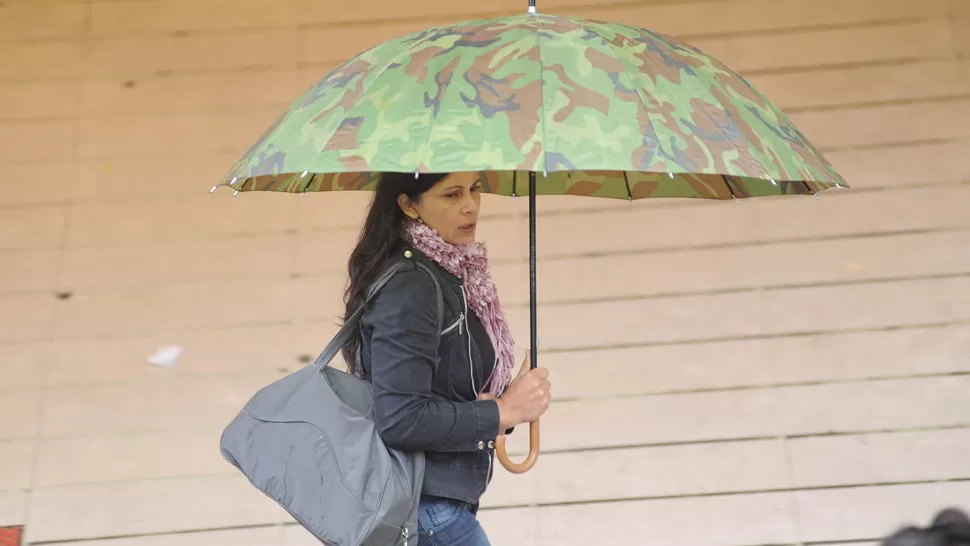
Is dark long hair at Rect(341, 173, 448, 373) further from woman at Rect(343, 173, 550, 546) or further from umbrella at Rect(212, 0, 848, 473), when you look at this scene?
umbrella at Rect(212, 0, 848, 473)

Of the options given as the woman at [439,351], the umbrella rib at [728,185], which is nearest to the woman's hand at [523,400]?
the woman at [439,351]

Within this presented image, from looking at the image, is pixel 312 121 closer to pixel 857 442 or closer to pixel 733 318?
pixel 733 318

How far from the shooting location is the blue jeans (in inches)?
79.3

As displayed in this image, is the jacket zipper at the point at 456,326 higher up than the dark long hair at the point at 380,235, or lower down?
lower down

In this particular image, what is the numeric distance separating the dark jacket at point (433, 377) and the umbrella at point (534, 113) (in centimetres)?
11

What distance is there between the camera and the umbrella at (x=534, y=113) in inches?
67.3

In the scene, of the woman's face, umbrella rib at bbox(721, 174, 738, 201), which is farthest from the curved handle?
umbrella rib at bbox(721, 174, 738, 201)

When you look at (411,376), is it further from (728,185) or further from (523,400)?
(728,185)

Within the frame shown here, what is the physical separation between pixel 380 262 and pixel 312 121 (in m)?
0.31

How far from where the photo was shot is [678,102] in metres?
1.85

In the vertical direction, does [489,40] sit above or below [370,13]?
below

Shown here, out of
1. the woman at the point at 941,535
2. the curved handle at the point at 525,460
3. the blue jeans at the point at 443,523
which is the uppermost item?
the woman at the point at 941,535

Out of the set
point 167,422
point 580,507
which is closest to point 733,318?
point 580,507

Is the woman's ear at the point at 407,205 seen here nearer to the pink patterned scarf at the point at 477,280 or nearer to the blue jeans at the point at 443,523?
the pink patterned scarf at the point at 477,280
